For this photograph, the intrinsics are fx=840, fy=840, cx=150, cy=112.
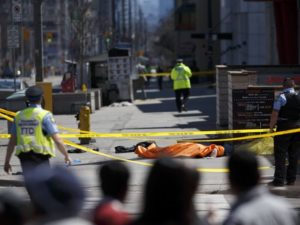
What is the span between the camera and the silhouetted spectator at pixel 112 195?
4711 mm

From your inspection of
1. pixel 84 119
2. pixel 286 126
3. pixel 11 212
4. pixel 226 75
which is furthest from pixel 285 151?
pixel 11 212

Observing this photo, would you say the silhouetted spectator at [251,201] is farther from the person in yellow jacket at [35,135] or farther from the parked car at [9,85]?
the parked car at [9,85]

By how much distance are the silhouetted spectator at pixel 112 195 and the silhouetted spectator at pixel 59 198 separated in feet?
0.37

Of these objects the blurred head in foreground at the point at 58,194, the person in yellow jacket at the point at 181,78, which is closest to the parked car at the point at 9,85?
the person in yellow jacket at the point at 181,78

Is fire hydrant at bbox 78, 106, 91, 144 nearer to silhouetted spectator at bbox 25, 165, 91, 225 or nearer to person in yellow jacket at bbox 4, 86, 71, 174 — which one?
person in yellow jacket at bbox 4, 86, 71, 174

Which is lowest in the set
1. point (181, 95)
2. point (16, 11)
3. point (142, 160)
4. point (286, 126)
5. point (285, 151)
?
point (142, 160)

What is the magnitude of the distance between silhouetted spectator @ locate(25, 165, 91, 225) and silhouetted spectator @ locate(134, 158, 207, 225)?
356mm

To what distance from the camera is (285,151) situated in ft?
42.8

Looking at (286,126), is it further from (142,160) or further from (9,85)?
(9,85)

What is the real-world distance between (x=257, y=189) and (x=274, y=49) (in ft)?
105

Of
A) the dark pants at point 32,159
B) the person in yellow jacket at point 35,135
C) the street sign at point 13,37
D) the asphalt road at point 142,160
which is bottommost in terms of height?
the asphalt road at point 142,160

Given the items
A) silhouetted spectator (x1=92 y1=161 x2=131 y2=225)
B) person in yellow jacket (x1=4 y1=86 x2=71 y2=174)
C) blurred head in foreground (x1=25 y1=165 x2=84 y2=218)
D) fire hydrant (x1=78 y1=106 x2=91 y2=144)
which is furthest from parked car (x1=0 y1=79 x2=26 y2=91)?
blurred head in foreground (x1=25 y1=165 x2=84 y2=218)

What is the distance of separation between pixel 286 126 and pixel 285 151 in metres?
0.42

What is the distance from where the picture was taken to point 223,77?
19.6 metres
